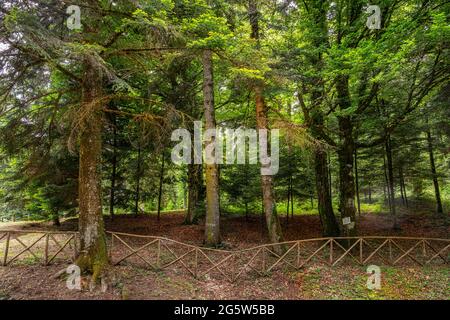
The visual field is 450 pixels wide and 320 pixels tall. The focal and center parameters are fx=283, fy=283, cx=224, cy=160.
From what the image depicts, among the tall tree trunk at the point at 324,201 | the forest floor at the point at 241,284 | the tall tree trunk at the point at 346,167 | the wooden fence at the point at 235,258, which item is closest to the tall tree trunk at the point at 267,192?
the wooden fence at the point at 235,258

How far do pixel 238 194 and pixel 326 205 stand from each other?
4977 mm

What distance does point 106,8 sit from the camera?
825cm

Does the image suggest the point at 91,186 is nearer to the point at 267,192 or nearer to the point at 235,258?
the point at 235,258

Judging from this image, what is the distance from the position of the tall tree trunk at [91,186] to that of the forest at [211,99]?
34 mm

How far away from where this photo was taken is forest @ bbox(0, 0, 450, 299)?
25.2 ft

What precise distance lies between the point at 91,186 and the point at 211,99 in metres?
5.33

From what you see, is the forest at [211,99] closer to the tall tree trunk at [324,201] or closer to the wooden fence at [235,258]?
the tall tree trunk at [324,201]

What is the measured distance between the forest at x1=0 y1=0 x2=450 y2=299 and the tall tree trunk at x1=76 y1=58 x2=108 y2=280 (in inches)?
1.3

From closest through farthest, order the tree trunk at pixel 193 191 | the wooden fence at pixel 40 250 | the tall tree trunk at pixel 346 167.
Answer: the wooden fence at pixel 40 250 → the tall tree trunk at pixel 346 167 → the tree trunk at pixel 193 191

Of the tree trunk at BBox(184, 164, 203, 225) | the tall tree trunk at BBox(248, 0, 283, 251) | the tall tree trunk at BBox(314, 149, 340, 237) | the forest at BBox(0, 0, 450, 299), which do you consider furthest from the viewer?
the tree trunk at BBox(184, 164, 203, 225)

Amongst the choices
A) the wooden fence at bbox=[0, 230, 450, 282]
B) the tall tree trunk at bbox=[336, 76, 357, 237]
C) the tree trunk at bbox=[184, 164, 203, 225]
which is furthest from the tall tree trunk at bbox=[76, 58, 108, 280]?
the tall tree trunk at bbox=[336, 76, 357, 237]

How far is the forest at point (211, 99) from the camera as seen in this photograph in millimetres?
7672

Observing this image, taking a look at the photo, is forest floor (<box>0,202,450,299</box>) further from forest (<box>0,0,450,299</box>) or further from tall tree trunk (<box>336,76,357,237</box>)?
tall tree trunk (<box>336,76,357,237</box>)

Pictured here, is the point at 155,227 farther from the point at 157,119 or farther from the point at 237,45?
the point at 237,45
